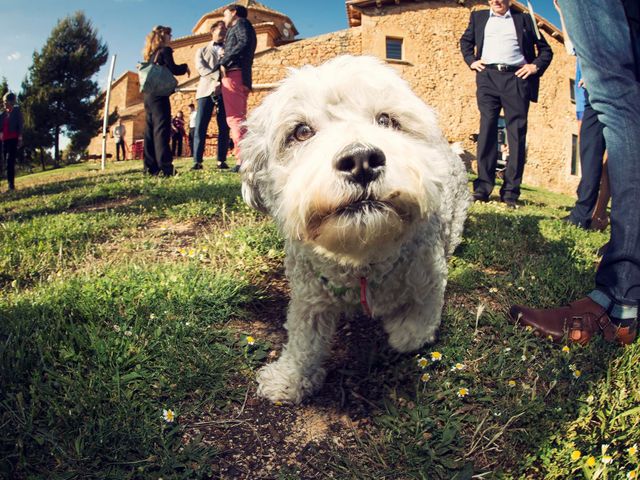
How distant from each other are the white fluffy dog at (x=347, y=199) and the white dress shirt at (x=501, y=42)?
448 centimetres

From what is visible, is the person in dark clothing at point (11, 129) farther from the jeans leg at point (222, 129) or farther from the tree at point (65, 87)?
the tree at point (65, 87)

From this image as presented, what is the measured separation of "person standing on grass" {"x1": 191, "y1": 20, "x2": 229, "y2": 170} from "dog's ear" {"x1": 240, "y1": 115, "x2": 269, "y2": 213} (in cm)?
689

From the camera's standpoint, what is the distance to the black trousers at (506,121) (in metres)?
6.14

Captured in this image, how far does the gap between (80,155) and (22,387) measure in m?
41.7

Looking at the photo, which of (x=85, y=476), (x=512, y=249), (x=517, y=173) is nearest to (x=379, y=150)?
(x=85, y=476)

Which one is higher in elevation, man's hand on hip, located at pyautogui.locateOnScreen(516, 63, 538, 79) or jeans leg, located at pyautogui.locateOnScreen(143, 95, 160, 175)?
man's hand on hip, located at pyautogui.locateOnScreen(516, 63, 538, 79)

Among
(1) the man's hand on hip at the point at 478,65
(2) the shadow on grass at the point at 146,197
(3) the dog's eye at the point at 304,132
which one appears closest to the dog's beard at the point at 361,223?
(3) the dog's eye at the point at 304,132

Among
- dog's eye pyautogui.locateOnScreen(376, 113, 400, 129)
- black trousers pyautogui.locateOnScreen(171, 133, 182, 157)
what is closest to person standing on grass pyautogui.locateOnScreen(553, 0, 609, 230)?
dog's eye pyautogui.locateOnScreen(376, 113, 400, 129)

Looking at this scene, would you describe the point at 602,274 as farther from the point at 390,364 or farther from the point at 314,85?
the point at 314,85

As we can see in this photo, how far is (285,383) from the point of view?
2330 millimetres

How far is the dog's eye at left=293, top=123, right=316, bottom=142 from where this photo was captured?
219 centimetres

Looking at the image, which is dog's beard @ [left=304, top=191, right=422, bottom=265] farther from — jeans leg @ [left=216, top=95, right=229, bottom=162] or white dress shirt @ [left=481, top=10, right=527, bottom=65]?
jeans leg @ [left=216, top=95, right=229, bottom=162]

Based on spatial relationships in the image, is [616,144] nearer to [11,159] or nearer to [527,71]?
[527,71]

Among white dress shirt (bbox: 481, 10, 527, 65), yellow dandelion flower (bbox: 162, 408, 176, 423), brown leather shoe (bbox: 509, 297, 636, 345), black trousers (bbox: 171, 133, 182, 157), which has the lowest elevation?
yellow dandelion flower (bbox: 162, 408, 176, 423)
